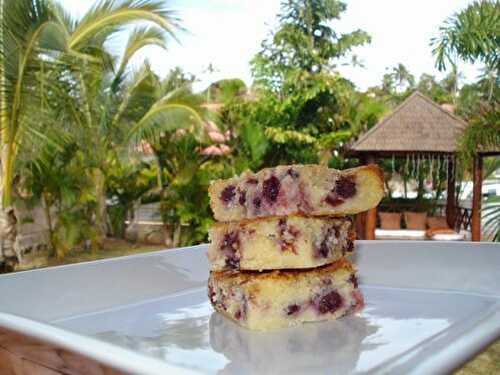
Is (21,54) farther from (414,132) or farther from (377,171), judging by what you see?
(414,132)

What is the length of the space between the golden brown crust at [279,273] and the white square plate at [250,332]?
0.28ft

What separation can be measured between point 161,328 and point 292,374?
432 mm

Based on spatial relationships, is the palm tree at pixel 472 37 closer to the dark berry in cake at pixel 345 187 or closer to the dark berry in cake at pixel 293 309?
the dark berry in cake at pixel 345 187

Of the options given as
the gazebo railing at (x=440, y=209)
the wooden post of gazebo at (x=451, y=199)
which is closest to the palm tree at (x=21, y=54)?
the gazebo railing at (x=440, y=209)

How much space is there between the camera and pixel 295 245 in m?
1.29

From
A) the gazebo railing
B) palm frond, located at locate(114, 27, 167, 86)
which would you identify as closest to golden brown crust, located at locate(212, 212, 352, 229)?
palm frond, located at locate(114, 27, 167, 86)

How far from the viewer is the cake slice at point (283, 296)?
3.96ft

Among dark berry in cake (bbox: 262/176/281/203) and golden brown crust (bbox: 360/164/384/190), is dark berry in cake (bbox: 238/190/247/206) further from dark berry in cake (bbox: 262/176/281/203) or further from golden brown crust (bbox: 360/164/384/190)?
golden brown crust (bbox: 360/164/384/190)

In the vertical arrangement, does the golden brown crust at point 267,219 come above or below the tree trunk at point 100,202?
above

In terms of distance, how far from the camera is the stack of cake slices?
1272 mm

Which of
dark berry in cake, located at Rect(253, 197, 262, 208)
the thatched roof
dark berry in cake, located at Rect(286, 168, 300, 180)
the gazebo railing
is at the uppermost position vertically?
the thatched roof

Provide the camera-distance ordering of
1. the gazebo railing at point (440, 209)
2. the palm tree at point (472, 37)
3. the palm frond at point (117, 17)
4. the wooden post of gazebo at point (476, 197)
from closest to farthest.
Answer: the palm frond at point (117, 17) → the palm tree at point (472, 37) → the wooden post of gazebo at point (476, 197) → the gazebo railing at point (440, 209)

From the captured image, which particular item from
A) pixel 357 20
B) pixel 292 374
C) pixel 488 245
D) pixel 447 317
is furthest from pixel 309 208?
pixel 357 20

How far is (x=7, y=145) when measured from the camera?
501 cm
